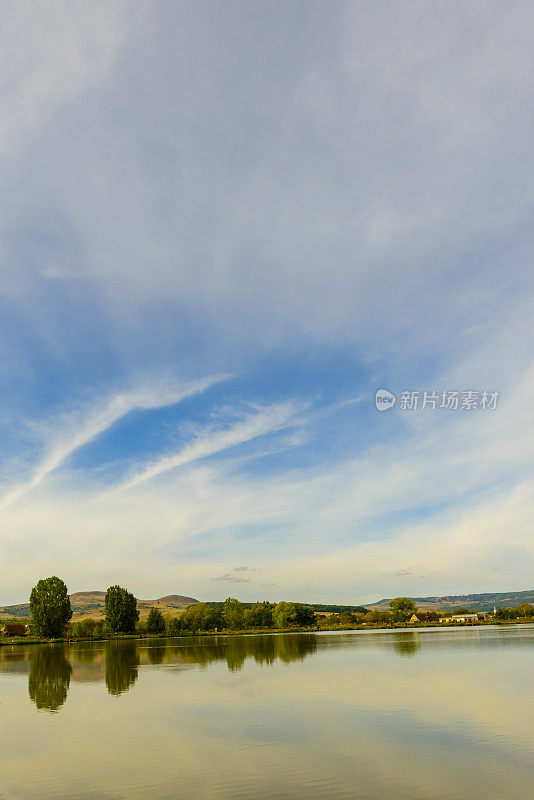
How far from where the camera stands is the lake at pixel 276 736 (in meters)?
17.1

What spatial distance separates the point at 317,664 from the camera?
52.5m

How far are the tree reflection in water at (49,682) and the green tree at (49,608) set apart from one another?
5521cm

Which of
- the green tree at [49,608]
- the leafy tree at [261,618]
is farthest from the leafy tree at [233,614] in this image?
the green tree at [49,608]

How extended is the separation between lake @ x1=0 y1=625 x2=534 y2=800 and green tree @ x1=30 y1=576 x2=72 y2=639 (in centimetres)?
7948

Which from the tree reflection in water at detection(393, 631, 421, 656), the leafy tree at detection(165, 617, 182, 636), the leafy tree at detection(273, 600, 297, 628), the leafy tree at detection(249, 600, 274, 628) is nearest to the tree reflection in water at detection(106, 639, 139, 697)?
the tree reflection in water at detection(393, 631, 421, 656)

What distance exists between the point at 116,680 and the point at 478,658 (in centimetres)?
3512

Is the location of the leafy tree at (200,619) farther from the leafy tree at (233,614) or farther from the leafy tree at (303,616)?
the leafy tree at (303,616)

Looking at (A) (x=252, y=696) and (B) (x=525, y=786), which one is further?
(A) (x=252, y=696)

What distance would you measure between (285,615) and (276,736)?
526 ft

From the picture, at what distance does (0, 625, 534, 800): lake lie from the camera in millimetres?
17078

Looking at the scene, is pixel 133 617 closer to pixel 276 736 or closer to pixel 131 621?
pixel 131 621

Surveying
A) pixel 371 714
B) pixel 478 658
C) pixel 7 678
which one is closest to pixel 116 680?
pixel 7 678

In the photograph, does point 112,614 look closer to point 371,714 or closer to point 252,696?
point 252,696

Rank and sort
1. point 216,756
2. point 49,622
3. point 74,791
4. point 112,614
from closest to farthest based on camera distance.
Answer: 1. point 74,791
2. point 216,756
3. point 49,622
4. point 112,614
